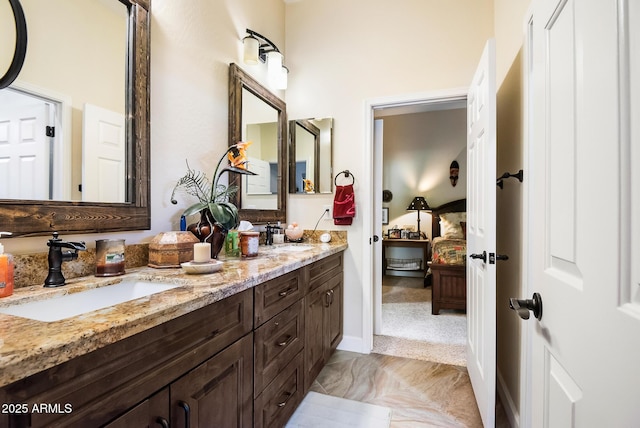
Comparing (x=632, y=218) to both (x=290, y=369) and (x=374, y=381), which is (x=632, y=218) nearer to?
(x=290, y=369)

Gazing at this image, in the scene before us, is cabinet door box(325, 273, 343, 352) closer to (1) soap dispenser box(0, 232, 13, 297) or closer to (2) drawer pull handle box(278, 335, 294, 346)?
(2) drawer pull handle box(278, 335, 294, 346)

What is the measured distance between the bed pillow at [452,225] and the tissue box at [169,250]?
Answer: 3.83 metres

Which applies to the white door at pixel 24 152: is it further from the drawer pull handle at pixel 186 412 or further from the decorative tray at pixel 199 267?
the drawer pull handle at pixel 186 412

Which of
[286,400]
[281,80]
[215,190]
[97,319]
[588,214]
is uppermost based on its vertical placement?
[281,80]

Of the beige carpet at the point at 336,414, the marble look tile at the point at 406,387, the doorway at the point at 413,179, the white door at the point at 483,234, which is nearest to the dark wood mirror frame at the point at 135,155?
the beige carpet at the point at 336,414

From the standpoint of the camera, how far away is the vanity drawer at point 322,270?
1860mm

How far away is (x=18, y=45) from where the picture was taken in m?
1.00

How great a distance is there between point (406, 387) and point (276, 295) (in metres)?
1.27

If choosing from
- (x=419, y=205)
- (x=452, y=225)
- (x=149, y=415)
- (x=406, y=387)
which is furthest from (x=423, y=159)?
(x=149, y=415)

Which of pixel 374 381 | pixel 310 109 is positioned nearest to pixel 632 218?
pixel 374 381

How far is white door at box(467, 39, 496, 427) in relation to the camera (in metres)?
1.49

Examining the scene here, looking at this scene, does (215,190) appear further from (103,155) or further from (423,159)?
(423,159)

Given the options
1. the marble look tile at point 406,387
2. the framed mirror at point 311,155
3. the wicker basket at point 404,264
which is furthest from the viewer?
the wicker basket at point 404,264

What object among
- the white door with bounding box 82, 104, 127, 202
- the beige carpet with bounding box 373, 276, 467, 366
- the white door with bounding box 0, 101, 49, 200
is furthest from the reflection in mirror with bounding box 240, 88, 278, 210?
the beige carpet with bounding box 373, 276, 467, 366
